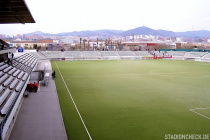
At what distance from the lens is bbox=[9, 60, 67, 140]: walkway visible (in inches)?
363

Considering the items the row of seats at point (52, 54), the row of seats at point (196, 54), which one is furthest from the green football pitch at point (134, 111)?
the row of seats at point (196, 54)

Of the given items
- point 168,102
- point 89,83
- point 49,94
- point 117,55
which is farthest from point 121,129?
point 117,55

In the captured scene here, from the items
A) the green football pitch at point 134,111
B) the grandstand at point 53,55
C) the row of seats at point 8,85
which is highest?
the grandstand at point 53,55

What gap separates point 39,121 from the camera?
35.7ft

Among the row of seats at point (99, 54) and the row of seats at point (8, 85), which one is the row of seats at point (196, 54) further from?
the row of seats at point (8, 85)

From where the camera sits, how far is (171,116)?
12.5 meters

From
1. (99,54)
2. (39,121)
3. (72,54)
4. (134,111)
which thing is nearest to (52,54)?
(72,54)

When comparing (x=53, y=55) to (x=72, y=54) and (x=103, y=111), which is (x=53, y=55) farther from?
(x=103, y=111)

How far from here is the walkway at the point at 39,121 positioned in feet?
30.3

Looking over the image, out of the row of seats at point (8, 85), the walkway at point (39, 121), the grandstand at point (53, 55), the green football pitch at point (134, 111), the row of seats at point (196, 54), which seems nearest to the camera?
the walkway at point (39, 121)

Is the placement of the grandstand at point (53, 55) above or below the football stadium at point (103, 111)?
above

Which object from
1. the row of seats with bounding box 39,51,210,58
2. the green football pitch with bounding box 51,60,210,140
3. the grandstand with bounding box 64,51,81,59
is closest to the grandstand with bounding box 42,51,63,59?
the row of seats with bounding box 39,51,210,58

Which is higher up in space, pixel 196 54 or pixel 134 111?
pixel 196 54

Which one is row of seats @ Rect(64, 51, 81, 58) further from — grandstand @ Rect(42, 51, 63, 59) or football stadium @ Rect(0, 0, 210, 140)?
football stadium @ Rect(0, 0, 210, 140)
